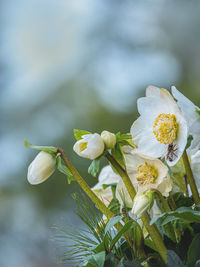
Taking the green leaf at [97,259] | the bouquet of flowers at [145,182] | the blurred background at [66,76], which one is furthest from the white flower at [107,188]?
the blurred background at [66,76]

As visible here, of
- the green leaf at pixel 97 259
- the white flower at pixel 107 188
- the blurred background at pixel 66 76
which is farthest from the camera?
the blurred background at pixel 66 76

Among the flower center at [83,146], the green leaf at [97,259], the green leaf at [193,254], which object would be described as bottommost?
the green leaf at [193,254]

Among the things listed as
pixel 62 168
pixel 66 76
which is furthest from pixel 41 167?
pixel 66 76

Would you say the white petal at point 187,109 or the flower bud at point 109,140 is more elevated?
the flower bud at point 109,140

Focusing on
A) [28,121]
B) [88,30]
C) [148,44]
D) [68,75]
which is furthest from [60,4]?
[28,121]

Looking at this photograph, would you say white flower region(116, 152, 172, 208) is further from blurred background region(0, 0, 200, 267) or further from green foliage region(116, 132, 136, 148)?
blurred background region(0, 0, 200, 267)

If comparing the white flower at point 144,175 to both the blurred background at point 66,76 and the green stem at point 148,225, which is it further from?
the blurred background at point 66,76

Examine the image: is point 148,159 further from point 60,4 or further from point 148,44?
point 60,4

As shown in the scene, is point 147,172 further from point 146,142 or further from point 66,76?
point 66,76
